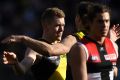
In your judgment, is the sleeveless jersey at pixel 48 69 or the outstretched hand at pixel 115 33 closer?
the outstretched hand at pixel 115 33

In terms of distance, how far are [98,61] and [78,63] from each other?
0.72ft

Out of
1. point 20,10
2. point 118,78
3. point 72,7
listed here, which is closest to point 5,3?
point 20,10

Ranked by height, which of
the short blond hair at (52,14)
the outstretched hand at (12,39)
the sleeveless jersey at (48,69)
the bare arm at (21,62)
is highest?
the short blond hair at (52,14)

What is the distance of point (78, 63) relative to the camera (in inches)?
216

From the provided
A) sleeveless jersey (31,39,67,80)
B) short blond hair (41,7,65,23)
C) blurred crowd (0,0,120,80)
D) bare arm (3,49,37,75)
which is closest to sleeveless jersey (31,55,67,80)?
sleeveless jersey (31,39,67,80)

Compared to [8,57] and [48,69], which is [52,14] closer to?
[48,69]

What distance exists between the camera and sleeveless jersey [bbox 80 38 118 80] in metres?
5.56

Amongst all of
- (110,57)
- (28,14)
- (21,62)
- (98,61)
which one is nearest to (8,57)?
(21,62)

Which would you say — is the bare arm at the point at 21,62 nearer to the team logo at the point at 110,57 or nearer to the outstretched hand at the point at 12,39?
the outstretched hand at the point at 12,39

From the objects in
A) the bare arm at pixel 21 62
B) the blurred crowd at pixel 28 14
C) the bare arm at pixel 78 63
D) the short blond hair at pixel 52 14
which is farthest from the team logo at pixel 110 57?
the blurred crowd at pixel 28 14

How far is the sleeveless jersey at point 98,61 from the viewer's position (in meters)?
5.56

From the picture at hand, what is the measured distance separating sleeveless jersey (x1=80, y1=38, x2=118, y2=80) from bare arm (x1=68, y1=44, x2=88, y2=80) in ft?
0.27

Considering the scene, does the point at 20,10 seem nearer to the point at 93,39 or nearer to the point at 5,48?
the point at 5,48

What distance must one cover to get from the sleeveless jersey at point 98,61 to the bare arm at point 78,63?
0.27 feet
